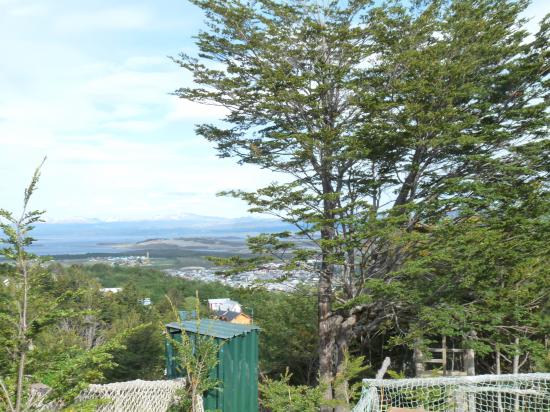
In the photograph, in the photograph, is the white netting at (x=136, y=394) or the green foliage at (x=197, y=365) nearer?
the white netting at (x=136, y=394)

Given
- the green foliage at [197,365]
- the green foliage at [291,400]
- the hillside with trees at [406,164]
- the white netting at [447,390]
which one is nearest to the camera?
the white netting at [447,390]

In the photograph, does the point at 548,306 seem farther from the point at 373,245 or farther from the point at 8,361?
the point at 8,361

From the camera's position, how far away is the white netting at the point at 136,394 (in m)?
4.98

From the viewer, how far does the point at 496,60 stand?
1078cm

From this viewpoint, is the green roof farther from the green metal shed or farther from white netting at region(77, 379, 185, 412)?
white netting at region(77, 379, 185, 412)

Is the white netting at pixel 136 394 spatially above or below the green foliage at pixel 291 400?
above

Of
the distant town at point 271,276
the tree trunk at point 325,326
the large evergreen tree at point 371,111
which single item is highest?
the large evergreen tree at point 371,111

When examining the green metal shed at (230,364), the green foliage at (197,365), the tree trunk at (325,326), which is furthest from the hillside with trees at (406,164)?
the green foliage at (197,365)

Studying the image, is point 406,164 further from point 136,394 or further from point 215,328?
point 136,394

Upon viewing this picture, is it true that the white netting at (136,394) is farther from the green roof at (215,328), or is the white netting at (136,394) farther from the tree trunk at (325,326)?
the tree trunk at (325,326)

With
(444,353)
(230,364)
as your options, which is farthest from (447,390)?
(444,353)

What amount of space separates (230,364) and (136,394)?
1.60 metres

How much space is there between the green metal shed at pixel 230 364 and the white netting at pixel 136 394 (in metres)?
0.39

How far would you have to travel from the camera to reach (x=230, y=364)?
6629 millimetres
